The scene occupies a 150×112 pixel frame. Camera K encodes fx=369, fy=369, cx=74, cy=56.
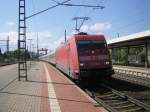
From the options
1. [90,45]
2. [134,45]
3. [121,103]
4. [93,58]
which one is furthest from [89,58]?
[134,45]

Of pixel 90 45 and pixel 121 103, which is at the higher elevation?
pixel 90 45

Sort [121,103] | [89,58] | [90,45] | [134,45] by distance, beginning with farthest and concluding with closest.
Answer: [134,45], [90,45], [89,58], [121,103]

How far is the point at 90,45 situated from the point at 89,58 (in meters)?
0.97

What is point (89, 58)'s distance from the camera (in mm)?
20828

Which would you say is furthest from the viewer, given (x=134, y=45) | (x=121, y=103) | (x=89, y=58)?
(x=134, y=45)

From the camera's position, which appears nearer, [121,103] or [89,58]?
[121,103]

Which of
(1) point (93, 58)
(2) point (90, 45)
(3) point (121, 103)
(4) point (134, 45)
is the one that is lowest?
(3) point (121, 103)

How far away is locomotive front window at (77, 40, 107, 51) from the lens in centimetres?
2130

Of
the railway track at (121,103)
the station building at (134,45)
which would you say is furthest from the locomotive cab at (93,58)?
the station building at (134,45)

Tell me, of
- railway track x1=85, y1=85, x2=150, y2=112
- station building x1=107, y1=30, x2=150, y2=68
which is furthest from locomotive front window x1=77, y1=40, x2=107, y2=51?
station building x1=107, y1=30, x2=150, y2=68

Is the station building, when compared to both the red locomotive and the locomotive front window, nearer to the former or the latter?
the locomotive front window

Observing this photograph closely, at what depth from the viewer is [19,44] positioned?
24984 mm

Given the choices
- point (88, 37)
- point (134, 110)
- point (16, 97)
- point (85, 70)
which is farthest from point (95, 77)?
point (134, 110)

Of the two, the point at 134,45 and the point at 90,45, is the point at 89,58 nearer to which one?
the point at 90,45
